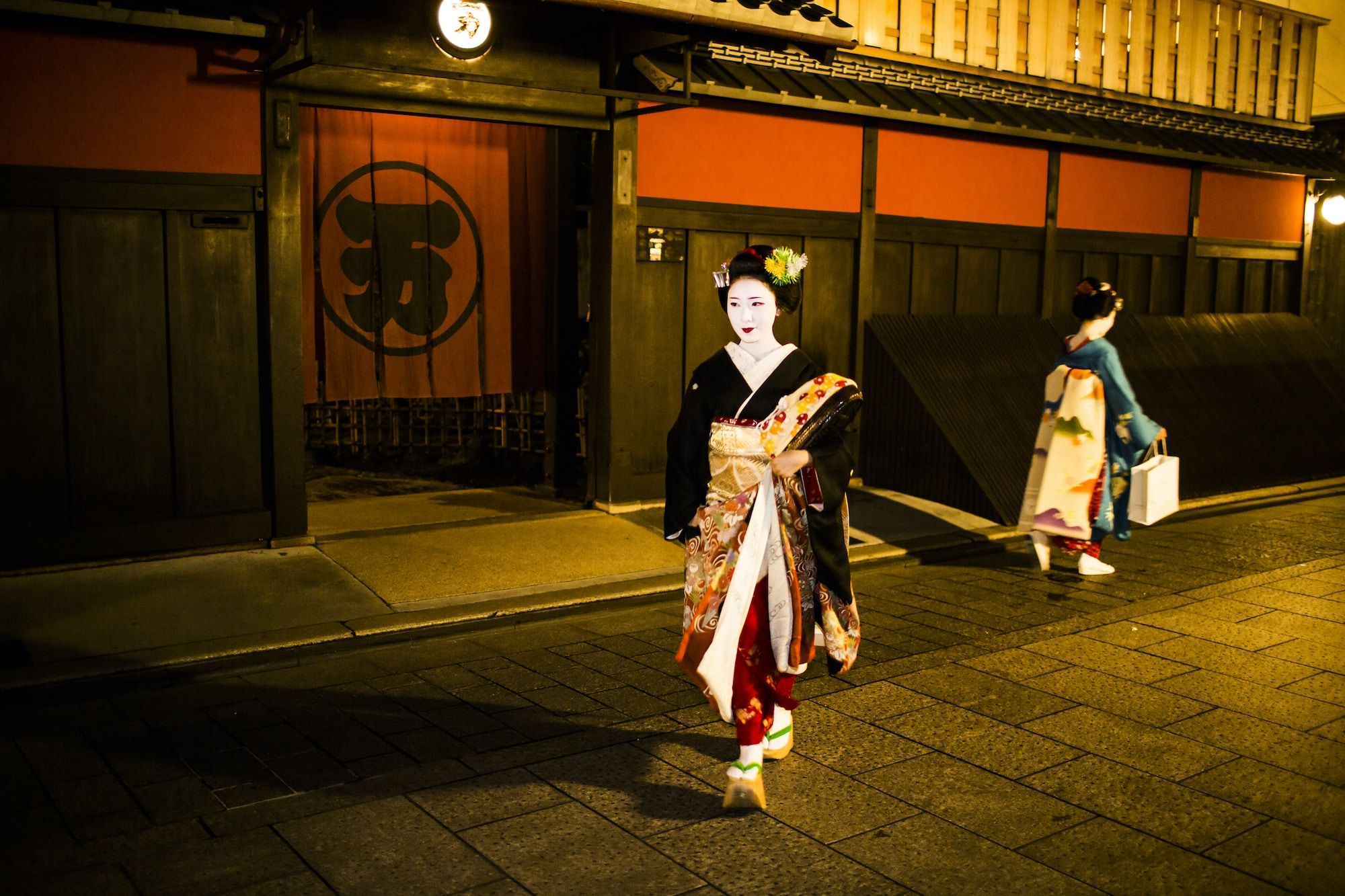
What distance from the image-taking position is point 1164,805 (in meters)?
4.48

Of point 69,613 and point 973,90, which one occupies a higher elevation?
point 973,90

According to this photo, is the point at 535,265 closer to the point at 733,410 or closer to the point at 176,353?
the point at 176,353

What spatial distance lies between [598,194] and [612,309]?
3.34 ft

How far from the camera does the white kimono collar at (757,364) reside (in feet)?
15.1

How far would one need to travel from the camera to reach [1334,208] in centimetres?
1633

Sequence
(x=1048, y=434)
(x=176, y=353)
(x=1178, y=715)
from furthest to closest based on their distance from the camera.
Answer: (x=1048, y=434) → (x=176, y=353) → (x=1178, y=715)

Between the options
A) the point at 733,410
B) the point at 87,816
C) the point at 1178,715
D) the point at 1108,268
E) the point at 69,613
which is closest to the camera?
the point at 87,816

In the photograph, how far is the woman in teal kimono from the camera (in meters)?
8.34

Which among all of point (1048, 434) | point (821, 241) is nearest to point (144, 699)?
point (1048, 434)

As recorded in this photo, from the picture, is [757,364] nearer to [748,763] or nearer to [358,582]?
[748,763]

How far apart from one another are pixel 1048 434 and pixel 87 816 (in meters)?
6.75

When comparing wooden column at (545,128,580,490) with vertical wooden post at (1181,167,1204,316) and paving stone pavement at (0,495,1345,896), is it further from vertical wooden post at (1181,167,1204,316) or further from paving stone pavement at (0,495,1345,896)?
vertical wooden post at (1181,167,1204,316)

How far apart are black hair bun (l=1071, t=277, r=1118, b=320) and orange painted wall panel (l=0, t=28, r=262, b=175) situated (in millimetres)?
5941

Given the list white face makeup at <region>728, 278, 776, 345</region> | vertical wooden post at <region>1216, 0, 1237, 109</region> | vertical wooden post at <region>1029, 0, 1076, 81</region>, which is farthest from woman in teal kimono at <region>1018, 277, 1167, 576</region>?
vertical wooden post at <region>1216, 0, 1237, 109</region>
